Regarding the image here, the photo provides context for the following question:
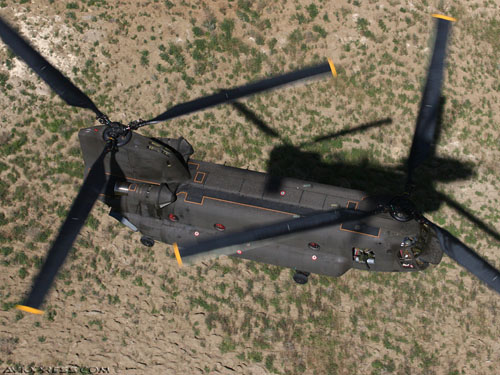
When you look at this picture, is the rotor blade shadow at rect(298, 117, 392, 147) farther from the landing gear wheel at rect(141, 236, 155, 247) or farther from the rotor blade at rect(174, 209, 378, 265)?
the landing gear wheel at rect(141, 236, 155, 247)

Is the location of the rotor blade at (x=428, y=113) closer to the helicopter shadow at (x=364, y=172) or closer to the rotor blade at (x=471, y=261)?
the rotor blade at (x=471, y=261)

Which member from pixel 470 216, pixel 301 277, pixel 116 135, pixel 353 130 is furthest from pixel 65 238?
pixel 470 216

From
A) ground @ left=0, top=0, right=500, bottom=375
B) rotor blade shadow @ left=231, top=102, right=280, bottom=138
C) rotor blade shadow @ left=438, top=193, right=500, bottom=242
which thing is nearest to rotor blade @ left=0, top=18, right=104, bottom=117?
ground @ left=0, top=0, right=500, bottom=375

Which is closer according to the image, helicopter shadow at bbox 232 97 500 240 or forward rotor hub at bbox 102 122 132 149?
forward rotor hub at bbox 102 122 132 149

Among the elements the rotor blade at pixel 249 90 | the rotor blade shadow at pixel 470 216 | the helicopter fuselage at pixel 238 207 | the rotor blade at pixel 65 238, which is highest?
the rotor blade shadow at pixel 470 216

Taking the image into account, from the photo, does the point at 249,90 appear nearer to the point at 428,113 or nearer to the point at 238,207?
the point at 238,207

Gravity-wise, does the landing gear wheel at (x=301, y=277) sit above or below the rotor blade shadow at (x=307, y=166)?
below

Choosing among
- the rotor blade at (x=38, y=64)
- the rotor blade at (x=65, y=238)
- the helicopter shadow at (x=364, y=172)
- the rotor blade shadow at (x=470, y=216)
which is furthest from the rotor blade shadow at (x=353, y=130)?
the rotor blade at (x=38, y=64)
